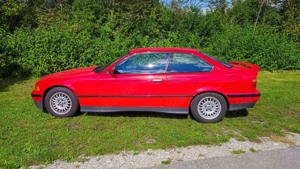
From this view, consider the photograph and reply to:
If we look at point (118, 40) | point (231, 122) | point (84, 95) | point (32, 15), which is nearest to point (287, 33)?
point (118, 40)

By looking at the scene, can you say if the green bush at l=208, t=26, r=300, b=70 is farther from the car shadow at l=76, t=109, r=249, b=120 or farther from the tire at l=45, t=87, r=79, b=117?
the tire at l=45, t=87, r=79, b=117

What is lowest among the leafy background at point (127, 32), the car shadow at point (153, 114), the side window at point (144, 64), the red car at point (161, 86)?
the car shadow at point (153, 114)

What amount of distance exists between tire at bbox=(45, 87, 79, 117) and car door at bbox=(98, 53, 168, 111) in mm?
562

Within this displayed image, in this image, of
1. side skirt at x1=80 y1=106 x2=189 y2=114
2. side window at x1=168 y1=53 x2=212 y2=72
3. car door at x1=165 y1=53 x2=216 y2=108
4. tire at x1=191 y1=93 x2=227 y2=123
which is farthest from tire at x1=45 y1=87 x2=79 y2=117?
tire at x1=191 y1=93 x2=227 y2=123

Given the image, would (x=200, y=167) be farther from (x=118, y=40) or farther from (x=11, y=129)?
(x=118, y=40)

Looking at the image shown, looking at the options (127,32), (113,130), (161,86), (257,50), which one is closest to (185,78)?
(161,86)

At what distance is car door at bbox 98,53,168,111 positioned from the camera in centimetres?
496

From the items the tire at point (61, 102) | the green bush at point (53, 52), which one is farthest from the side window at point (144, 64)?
the green bush at point (53, 52)

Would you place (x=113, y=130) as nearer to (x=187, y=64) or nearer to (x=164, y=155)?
(x=164, y=155)

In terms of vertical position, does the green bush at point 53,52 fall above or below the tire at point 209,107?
above

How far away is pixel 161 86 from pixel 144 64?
1.82 feet

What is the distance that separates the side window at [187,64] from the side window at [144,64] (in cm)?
18

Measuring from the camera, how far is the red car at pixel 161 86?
494 cm

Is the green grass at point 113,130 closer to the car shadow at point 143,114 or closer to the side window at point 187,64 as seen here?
the car shadow at point 143,114
